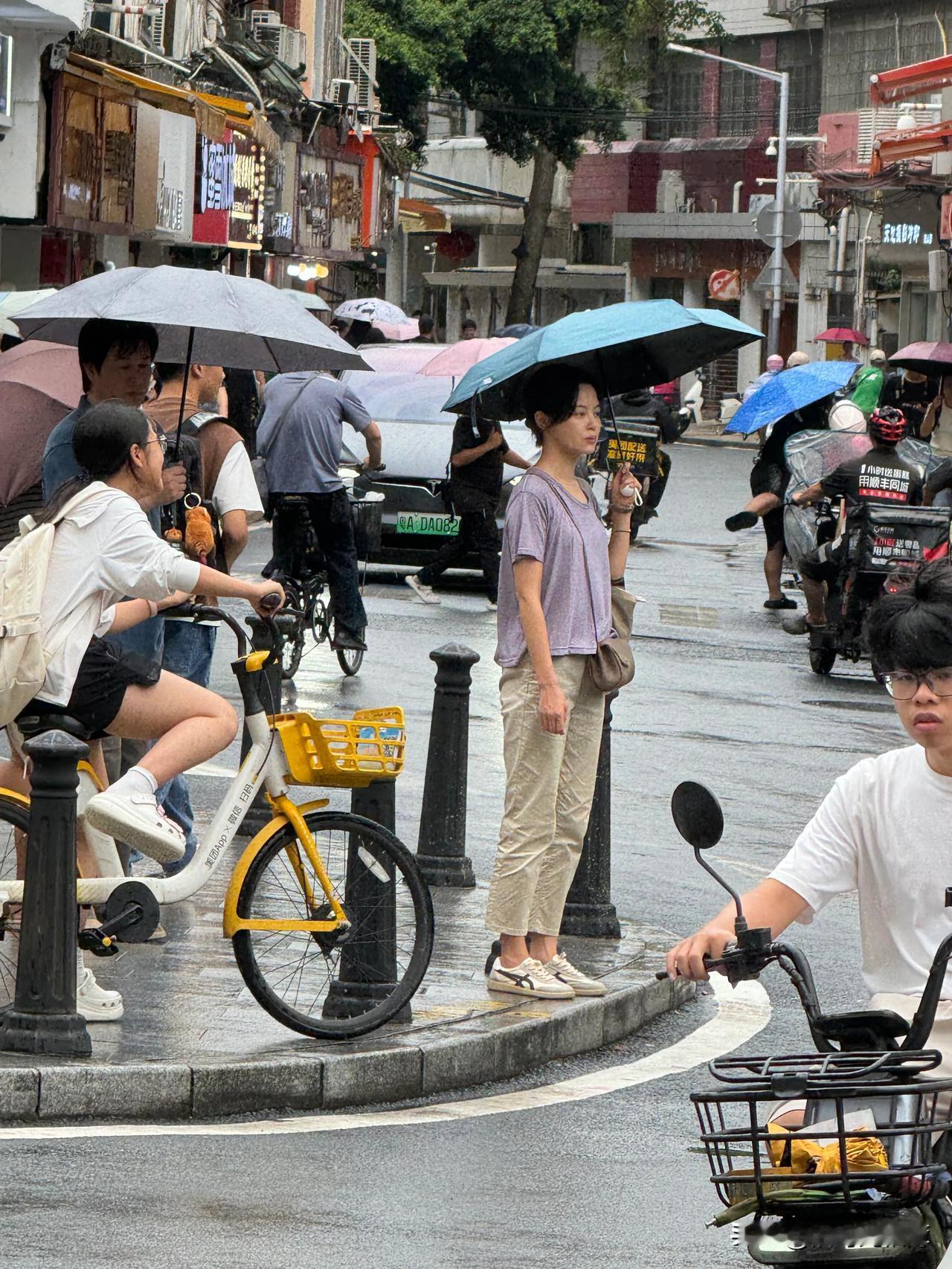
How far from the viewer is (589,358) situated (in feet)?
29.5

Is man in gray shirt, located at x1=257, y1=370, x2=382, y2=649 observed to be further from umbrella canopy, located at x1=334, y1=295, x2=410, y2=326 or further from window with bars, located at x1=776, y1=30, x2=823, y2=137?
window with bars, located at x1=776, y1=30, x2=823, y2=137

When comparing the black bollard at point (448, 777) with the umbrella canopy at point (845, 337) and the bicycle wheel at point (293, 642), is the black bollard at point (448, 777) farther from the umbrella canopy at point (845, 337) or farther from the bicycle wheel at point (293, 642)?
the umbrella canopy at point (845, 337)

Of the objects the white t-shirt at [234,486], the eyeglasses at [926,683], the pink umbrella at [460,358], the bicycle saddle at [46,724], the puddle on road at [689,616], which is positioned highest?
the pink umbrella at [460,358]

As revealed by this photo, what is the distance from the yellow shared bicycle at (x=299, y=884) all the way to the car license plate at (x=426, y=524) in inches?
515

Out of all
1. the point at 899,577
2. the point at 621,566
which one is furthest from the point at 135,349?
the point at 899,577

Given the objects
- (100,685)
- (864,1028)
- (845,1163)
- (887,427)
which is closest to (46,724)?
(100,685)

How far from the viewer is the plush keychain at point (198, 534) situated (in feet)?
29.6

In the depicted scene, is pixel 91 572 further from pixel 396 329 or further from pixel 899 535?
pixel 396 329

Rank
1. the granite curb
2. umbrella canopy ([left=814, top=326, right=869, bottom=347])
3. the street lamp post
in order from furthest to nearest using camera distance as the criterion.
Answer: the street lamp post, umbrella canopy ([left=814, top=326, right=869, bottom=347]), the granite curb

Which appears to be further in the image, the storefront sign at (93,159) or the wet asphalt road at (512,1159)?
the storefront sign at (93,159)

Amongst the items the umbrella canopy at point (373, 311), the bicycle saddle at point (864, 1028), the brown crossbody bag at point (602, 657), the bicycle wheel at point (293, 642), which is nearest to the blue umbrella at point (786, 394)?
the bicycle wheel at point (293, 642)

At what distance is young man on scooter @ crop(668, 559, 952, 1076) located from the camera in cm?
399

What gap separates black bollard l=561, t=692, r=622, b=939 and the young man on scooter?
4.64 meters

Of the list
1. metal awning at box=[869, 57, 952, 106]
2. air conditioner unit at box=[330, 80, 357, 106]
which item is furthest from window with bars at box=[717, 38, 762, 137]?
metal awning at box=[869, 57, 952, 106]
